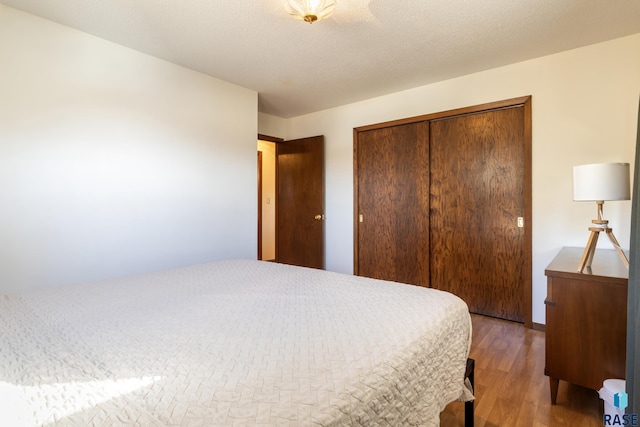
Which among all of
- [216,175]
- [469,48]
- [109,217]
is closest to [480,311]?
[469,48]

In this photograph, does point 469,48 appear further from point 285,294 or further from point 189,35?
point 285,294

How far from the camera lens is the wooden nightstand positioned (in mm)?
1516

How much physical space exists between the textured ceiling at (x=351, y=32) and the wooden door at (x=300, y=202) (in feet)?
4.32

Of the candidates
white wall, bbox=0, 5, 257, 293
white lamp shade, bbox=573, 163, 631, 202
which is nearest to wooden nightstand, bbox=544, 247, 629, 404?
white lamp shade, bbox=573, 163, 631, 202

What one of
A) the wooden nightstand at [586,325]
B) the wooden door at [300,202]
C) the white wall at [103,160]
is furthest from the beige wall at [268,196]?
the wooden nightstand at [586,325]

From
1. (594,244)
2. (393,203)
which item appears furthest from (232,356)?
(393,203)

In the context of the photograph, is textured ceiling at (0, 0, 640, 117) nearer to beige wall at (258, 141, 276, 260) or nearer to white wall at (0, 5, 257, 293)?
white wall at (0, 5, 257, 293)

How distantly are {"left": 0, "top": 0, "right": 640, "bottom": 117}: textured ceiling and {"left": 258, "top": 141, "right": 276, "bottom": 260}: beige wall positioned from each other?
8.10 feet

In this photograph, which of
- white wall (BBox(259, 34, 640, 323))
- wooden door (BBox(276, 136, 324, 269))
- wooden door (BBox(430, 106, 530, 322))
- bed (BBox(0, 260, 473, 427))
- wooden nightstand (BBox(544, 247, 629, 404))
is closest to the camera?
bed (BBox(0, 260, 473, 427))

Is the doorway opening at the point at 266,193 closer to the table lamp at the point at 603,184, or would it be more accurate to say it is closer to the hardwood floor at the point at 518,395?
the hardwood floor at the point at 518,395

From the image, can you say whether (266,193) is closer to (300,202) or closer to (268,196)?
(268,196)

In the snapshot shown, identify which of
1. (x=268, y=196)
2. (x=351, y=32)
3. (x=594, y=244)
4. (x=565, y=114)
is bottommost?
(x=594, y=244)

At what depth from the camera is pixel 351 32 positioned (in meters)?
2.25

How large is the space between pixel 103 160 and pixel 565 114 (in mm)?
3721
